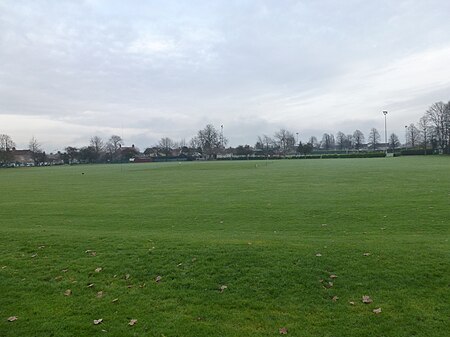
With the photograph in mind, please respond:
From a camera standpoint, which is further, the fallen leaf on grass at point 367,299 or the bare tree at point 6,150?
the bare tree at point 6,150

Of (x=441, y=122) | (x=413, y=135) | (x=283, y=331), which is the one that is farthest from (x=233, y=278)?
(x=413, y=135)

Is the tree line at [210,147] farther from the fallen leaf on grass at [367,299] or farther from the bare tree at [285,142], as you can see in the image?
the fallen leaf on grass at [367,299]

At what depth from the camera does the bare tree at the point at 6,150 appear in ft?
375

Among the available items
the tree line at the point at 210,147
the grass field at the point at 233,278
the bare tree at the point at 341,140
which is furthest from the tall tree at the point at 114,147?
the grass field at the point at 233,278

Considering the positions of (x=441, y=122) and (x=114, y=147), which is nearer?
(x=441, y=122)

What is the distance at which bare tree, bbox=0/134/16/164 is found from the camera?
11423 cm

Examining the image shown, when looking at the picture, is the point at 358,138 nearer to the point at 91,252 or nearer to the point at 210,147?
the point at 210,147

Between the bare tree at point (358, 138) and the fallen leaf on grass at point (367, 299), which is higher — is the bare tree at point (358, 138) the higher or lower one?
the higher one

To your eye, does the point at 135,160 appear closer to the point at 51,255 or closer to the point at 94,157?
the point at 94,157

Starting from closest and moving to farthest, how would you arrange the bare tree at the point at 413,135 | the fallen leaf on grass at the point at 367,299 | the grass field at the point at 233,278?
the grass field at the point at 233,278 → the fallen leaf on grass at the point at 367,299 → the bare tree at the point at 413,135

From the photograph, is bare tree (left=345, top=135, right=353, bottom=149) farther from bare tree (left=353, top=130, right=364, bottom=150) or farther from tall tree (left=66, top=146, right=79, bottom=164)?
tall tree (left=66, top=146, right=79, bottom=164)

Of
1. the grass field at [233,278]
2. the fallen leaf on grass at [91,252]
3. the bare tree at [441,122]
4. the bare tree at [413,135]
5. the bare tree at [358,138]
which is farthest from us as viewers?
the bare tree at [358,138]

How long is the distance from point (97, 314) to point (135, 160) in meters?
159

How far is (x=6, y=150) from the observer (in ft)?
388
